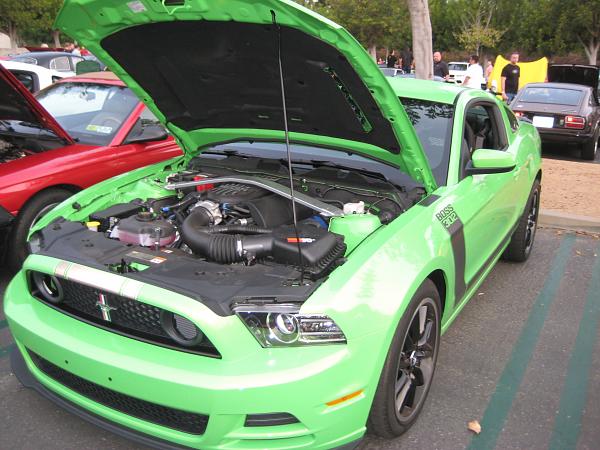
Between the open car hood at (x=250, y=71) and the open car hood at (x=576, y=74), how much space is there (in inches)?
455

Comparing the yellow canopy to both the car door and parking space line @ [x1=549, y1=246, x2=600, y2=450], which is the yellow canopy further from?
parking space line @ [x1=549, y1=246, x2=600, y2=450]

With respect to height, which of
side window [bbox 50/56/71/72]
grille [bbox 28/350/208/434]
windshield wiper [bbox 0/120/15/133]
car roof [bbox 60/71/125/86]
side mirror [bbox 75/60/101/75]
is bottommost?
grille [bbox 28/350/208/434]

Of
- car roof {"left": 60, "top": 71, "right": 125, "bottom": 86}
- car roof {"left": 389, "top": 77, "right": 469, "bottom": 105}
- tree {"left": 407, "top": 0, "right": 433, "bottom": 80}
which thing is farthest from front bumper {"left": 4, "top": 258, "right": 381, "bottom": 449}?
tree {"left": 407, "top": 0, "right": 433, "bottom": 80}

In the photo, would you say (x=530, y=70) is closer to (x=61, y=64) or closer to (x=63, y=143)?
(x=61, y=64)

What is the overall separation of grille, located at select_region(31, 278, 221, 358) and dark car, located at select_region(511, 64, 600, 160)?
29.5 ft

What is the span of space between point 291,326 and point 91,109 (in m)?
4.19

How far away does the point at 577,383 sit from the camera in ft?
10.3

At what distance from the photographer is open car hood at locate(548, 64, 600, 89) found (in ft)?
40.9

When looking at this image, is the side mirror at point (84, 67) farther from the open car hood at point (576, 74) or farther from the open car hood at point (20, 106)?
the open car hood at point (576, 74)

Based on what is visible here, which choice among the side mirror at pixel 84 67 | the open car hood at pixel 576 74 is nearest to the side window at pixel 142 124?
the side mirror at pixel 84 67

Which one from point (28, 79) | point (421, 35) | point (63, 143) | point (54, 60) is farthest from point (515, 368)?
point (54, 60)

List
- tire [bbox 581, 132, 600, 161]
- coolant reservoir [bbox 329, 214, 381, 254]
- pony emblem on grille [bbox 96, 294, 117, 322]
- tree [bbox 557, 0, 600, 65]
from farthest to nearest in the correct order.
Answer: tree [bbox 557, 0, 600, 65] → tire [bbox 581, 132, 600, 161] → coolant reservoir [bbox 329, 214, 381, 254] → pony emblem on grille [bbox 96, 294, 117, 322]

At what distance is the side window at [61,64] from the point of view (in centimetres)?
1256

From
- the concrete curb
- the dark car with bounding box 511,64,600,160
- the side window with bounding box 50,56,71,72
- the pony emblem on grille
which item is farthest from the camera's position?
the side window with bounding box 50,56,71,72
